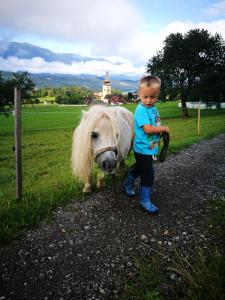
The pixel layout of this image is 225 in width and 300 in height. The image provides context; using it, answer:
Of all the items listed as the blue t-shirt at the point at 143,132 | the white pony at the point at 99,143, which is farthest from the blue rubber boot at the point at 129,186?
the blue t-shirt at the point at 143,132

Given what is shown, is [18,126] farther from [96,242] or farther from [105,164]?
[96,242]

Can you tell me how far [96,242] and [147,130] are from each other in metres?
2.19

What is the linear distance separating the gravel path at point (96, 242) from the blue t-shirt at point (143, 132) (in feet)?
4.34

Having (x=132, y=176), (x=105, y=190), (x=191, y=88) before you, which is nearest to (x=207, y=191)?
(x=132, y=176)

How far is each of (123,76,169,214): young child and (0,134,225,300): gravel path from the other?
0.56 m

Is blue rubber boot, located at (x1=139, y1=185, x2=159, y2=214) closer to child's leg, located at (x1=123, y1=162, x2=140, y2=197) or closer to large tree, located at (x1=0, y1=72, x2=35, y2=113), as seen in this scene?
child's leg, located at (x1=123, y1=162, x2=140, y2=197)

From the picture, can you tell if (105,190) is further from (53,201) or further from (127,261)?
(127,261)

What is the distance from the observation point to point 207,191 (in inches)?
264

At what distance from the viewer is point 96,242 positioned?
4.46 metres

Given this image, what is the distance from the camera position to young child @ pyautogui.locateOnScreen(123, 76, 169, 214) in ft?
16.4

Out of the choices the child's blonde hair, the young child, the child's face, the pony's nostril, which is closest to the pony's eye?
the pony's nostril

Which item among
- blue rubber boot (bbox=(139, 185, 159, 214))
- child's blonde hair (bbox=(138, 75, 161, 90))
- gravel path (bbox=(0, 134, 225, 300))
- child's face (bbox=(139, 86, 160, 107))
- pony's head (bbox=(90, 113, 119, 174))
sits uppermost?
child's blonde hair (bbox=(138, 75, 161, 90))

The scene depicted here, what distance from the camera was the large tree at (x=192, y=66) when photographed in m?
43.6

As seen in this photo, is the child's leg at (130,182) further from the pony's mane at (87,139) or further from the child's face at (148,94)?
the child's face at (148,94)
